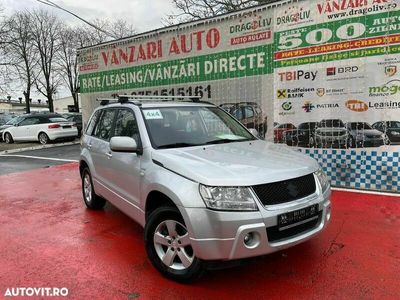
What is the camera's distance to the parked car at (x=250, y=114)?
26.3ft

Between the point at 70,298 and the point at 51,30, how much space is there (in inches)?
1489

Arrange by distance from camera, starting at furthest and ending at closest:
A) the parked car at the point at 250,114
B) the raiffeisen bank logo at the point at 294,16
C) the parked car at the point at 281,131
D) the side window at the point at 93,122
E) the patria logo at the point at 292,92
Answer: the parked car at the point at 250,114, the parked car at the point at 281,131, the patria logo at the point at 292,92, the raiffeisen bank logo at the point at 294,16, the side window at the point at 93,122

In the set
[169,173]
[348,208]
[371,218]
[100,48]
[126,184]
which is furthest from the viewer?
[100,48]

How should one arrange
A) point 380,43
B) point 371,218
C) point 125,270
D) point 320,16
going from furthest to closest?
1. point 320,16
2. point 380,43
3. point 371,218
4. point 125,270

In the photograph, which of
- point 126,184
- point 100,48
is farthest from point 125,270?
point 100,48

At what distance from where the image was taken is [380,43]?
21.0 feet

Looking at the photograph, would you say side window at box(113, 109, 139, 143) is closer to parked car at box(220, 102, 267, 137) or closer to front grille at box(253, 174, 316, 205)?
front grille at box(253, 174, 316, 205)

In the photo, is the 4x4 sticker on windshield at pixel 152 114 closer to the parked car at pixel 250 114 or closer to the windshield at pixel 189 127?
the windshield at pixel 189 127

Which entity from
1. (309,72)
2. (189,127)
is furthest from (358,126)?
(189,127)

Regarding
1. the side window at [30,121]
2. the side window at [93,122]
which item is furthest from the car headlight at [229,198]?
the side window at [30,121]

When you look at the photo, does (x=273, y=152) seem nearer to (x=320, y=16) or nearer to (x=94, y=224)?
(x=94, y=224)

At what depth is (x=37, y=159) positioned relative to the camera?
13.1 m

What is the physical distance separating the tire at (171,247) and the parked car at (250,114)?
4770mm

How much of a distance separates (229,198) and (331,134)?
4.60 metres
